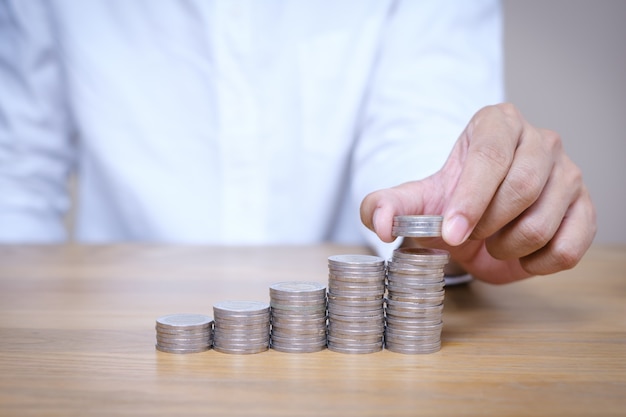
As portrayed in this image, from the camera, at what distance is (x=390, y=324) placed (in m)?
1.13

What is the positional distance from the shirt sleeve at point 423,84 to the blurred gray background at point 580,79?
5.76 ft

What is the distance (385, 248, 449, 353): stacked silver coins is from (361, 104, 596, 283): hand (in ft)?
0.19

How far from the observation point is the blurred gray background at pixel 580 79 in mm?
4035

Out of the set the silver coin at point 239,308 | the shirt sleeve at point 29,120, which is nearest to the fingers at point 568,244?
the silver coin at point 239,308

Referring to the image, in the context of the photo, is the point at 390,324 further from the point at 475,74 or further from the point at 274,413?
the point at 475,74

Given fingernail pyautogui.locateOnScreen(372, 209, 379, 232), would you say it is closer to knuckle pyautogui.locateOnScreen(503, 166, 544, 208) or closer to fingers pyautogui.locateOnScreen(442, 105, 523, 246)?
fingers pyautogui.locateOnScreen(442, 105, 523, 246)

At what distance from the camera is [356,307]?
1115mm

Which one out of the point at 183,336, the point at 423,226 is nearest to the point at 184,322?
the point at 183,336

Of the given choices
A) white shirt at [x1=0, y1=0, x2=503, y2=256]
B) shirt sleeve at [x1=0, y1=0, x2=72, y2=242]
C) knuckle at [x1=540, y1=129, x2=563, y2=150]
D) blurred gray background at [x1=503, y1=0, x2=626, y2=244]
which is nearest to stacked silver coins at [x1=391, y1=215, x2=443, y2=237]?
knuckle at [x1=540, y1=129, x2=563, y2=150]

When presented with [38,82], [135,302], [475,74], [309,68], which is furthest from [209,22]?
[135,302]

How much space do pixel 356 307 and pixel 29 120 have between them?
191 cm

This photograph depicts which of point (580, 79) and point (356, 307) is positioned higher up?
point (580, 79)

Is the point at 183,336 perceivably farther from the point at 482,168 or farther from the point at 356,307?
the point at 482,168

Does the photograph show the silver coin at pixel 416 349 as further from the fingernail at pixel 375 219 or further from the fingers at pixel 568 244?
the fingers at pixel 568 244
